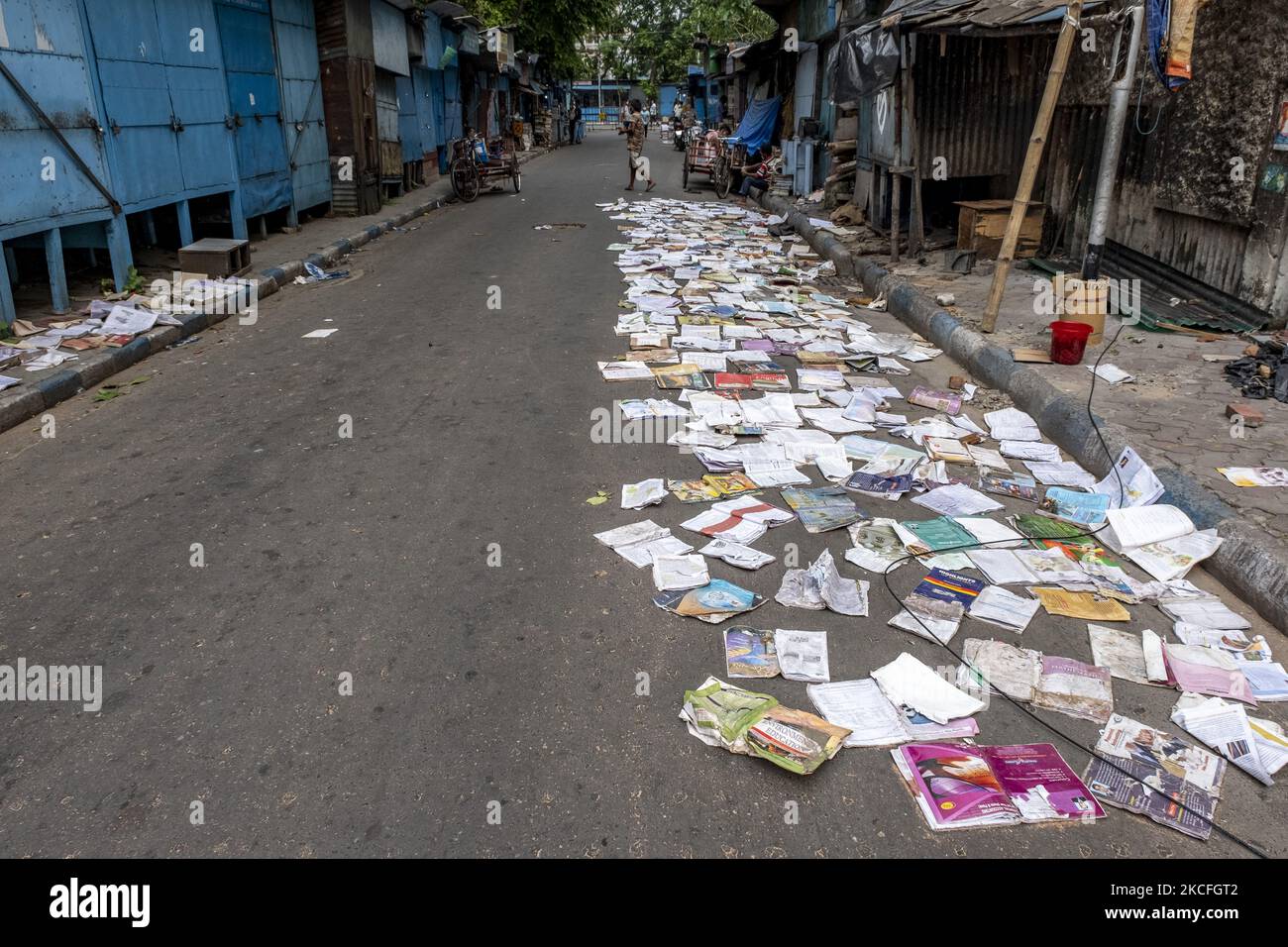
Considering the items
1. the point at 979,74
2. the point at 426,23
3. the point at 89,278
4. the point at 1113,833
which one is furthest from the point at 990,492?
the point at 426,23

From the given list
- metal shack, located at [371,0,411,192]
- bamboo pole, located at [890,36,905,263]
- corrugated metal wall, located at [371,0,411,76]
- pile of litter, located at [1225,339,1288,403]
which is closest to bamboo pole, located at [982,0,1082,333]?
pile of litter, located at [1225,339,1288,403]

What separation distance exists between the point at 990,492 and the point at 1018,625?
1.23 m

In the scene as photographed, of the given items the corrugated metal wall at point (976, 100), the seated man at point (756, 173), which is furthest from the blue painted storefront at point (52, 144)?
the seated man at point (756, 173)

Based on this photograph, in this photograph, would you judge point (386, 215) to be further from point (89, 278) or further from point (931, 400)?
point (931, 400)

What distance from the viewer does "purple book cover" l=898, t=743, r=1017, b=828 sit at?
7.16 feet

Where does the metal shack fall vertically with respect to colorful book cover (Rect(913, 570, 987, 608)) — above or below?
above

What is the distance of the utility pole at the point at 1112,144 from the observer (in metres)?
5.53

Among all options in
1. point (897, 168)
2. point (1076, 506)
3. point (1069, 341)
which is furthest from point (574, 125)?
point (1076, 506)

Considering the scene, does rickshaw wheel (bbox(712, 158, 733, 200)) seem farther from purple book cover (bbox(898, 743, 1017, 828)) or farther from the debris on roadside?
purple book cover (bbox(898, 743, 1017, 828))

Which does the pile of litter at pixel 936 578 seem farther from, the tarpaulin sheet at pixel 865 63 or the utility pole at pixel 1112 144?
the tarpaulin sheet at pixel 865 63

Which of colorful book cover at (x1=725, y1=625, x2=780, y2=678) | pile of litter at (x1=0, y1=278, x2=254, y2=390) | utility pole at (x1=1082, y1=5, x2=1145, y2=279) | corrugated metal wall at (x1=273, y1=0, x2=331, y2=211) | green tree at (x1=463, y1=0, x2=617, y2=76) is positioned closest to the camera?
colorful book cover at (x1=725, y1=625, x2=780, y2=678)

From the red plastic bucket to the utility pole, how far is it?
874 mm

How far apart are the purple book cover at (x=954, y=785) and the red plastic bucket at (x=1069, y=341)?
12.5ft

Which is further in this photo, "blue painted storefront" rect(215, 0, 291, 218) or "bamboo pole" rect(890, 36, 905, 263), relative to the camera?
"blue painted storefront" rect(215, 0, 291, 218)
